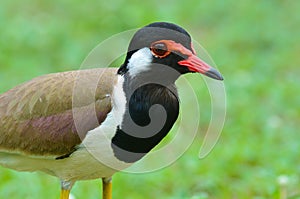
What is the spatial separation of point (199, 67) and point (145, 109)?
0.39m

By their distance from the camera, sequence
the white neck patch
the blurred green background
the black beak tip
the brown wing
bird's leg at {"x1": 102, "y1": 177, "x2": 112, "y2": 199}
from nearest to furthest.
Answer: the black beak tip, the white neck patch, the brown wing, bird's leg at {"x1": 102, "y1": 177, "x2": 112, "y2": 199}, the blurred green background

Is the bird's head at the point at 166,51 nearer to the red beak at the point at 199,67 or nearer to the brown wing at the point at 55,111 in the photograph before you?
the red beak at the point at 199,67

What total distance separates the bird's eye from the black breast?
19cm

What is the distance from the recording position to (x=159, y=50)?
425 centimetres

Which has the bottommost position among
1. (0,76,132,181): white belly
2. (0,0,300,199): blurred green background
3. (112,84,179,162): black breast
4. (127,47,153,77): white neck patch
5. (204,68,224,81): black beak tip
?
(0,76,132,181): white belly

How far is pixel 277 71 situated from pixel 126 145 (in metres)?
4.41

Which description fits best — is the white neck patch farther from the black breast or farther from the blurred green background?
the blurred green background

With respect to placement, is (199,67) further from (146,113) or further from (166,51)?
(146,113)

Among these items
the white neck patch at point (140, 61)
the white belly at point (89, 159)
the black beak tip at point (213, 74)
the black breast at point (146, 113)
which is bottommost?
the white belly at point (89, 159)

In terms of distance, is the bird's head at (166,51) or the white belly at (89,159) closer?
the bird's head at (166,51)

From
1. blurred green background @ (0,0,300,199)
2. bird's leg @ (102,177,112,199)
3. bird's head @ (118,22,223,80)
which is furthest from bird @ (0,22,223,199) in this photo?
blurred green background @ (0,0,300,199)

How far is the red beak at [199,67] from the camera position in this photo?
13.8 feet

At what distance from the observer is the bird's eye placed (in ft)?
13.9

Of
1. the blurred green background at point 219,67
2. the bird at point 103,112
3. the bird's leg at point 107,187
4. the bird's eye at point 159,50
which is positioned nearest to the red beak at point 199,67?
the bird at point 103,112
